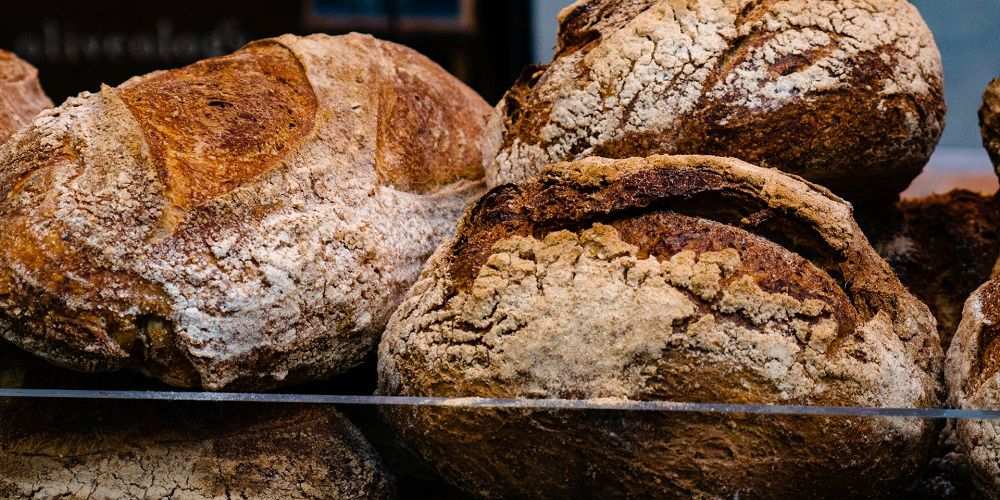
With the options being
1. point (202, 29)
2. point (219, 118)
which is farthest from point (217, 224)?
point (202, 29)

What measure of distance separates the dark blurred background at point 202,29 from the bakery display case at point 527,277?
4.03 feet

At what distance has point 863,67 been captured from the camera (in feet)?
4.47

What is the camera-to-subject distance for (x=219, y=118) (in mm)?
1425

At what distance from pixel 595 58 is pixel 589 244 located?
328 mm

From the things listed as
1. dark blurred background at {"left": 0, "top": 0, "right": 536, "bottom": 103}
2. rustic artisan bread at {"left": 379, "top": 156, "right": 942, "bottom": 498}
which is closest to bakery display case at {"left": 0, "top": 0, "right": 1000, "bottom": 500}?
rustic artisan bread at {"left": 379, "top": 156, "right": 942, "bottom": 498}

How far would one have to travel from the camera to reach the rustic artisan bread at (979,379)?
1.14m

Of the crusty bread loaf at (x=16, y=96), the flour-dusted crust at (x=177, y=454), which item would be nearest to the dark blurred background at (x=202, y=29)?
the crusty bread loaf at (x=16, y=96)

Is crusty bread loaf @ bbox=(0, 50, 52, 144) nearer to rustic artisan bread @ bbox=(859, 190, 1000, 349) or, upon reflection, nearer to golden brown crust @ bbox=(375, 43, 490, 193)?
golden brown crust @ bbox=(375, 43, 490, 193)

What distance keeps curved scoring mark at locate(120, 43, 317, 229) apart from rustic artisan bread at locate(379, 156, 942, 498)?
0.28 meters

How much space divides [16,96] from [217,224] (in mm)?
741

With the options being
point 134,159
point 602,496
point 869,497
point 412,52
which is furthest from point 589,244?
point 412,52

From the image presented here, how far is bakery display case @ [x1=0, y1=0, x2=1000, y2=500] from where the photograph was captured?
3.76ft

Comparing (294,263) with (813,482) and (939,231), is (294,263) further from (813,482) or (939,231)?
(939,231)

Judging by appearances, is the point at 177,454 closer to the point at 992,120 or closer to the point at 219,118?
the point at 219,118
